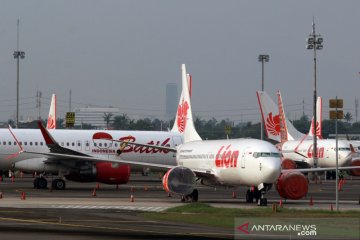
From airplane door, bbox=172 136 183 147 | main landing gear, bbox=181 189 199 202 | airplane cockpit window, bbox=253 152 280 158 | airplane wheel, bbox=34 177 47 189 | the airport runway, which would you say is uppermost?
airplane door, bbox=172 136 183 147

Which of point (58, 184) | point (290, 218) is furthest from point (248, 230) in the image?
point (58, 184)

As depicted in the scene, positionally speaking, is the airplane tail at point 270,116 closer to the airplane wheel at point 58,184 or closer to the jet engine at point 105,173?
the airplane wheel at point 58,184

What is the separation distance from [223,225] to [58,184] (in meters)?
30.3

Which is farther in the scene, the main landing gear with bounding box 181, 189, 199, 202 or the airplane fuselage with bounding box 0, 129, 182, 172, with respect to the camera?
the airplane fuselage with bounding box 0, 129, 182, 172

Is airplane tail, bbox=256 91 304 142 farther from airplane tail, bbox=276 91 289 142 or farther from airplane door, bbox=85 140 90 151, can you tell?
airplane door, bbox=85 140 90 151

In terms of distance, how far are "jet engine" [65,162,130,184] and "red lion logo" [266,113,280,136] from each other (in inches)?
2037

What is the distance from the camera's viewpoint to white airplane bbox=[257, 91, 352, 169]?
9069 cm

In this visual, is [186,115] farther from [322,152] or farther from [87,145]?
[322,152]

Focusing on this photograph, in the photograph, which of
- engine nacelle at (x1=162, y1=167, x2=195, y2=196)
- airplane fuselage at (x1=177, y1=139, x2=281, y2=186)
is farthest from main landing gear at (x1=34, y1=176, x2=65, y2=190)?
engine nacelle at (x1=162, y1=167, x2=195, y2=196)

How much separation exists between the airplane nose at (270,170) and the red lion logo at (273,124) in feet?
211

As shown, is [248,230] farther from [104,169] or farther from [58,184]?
[58,184]

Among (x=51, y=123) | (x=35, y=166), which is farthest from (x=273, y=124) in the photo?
(x=35, y=166)

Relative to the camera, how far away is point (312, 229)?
28.8 m

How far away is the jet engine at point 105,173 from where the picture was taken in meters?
55.7
